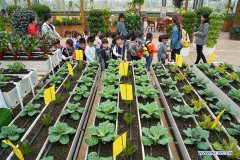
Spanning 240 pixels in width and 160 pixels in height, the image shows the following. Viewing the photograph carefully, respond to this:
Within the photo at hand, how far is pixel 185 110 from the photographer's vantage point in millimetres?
2539

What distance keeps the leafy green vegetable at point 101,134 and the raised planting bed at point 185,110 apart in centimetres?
74

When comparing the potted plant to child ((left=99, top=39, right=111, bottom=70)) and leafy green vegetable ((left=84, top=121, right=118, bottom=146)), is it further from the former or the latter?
leafy green vegetable ((left=84, top=121, right=118, bottom=146))

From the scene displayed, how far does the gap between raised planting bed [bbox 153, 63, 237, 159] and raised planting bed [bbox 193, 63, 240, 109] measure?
426 millimetres

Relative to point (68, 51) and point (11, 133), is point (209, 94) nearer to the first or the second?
point (11, 133)

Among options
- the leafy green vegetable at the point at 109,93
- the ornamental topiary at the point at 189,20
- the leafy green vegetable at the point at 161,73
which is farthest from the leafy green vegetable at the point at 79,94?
the ornamental topiary at the point at 189,20

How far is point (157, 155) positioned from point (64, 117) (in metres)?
1.21

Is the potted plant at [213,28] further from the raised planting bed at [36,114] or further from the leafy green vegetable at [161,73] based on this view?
the raised planting bed at [36,114]

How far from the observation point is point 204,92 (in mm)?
3100

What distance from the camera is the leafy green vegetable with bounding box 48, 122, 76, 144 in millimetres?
2096

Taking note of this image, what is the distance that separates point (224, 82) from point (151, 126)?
5.70 feet

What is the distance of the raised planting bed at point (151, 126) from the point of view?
2037mm

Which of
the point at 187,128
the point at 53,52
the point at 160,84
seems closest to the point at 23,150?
the point at 187,128

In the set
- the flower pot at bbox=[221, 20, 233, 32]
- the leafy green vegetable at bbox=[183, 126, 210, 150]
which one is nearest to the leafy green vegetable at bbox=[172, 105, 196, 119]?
the leafy green vegetable at bbox=[183, 126, 210, 150]

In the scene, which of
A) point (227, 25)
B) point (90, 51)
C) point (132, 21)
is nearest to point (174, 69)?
point (90, 51)
